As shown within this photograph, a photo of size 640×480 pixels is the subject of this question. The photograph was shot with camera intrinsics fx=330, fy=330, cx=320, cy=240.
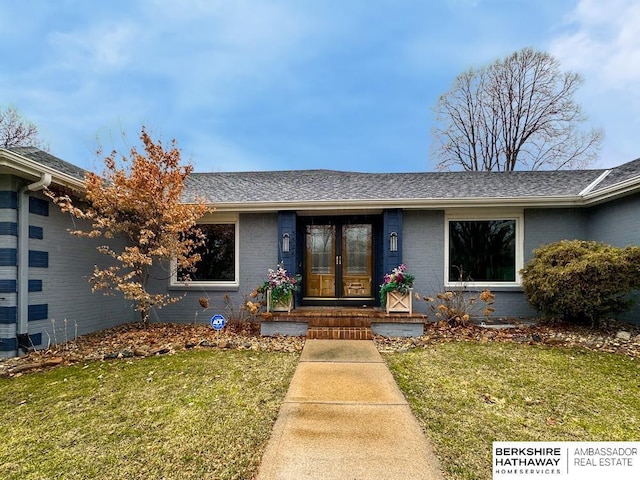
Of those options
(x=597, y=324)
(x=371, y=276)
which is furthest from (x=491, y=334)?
(x=371, y=276)

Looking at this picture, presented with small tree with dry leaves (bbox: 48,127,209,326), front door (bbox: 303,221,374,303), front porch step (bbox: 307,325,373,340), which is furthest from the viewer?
front door (bbox: 303,221,374,303)

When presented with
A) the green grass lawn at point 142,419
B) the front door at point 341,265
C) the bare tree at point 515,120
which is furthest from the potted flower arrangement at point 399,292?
the bare tree at point 515,120

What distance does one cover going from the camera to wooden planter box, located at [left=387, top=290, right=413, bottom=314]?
21.6 feet

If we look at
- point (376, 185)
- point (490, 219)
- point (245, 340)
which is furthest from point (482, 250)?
point (245, 340)

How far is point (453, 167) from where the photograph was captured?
21.1 metres

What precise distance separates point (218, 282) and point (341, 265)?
2929 millimetres

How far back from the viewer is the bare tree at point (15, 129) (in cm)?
1688

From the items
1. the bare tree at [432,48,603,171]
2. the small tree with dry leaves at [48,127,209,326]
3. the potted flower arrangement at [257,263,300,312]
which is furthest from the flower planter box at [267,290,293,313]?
the bare tree at [432,48,603,171]

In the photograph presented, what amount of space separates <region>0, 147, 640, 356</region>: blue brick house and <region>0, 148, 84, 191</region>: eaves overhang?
39 centimetres

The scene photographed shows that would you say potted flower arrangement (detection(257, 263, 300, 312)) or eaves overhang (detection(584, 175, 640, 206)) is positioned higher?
eaves overhang (detection(584, 175, 640, 206))

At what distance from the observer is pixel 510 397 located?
3551 millimetres

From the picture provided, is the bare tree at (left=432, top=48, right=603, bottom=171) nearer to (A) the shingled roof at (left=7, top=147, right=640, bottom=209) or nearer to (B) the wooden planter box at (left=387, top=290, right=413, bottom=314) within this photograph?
(A) the shingled roof at (left=7, top=147, right=640, bottom=209)

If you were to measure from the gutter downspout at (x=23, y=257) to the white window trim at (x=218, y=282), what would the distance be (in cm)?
273

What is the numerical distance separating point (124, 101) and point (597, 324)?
15166 millimetres
